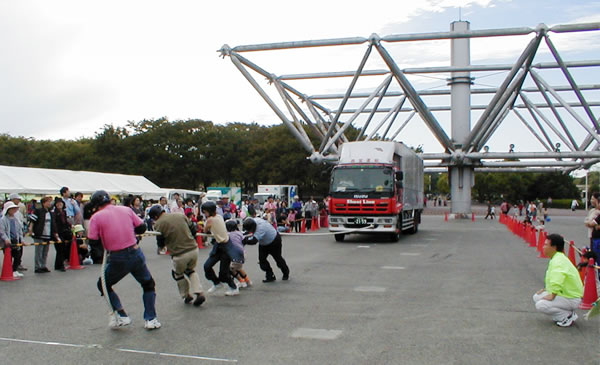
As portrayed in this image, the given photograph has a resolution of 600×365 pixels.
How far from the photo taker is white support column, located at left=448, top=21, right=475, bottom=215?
43562 millimetres

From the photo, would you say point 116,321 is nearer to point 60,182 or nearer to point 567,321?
point 567,321

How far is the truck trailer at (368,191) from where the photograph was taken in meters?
20.4

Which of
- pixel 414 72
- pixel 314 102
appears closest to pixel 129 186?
pixel 314 102

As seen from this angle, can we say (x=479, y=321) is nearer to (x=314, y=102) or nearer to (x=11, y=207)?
(x=11, y=207)

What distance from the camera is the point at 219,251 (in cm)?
965

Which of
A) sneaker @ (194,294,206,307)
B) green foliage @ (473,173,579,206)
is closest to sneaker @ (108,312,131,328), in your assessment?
sneaker @ (194,294,206,307)

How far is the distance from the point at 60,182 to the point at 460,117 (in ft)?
93.7

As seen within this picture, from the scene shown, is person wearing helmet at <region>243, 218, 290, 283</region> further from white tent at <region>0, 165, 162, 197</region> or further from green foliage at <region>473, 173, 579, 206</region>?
green foliage at <region>473, 173, 579, 206</region>

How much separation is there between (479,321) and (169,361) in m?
4.13

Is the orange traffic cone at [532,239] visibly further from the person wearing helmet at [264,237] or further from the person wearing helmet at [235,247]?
the person wearing helmet at [235,247]

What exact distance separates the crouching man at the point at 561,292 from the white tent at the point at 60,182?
27108 millimetres

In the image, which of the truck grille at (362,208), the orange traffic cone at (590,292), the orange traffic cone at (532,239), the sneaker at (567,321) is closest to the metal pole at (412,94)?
the truck grille at (362,208)

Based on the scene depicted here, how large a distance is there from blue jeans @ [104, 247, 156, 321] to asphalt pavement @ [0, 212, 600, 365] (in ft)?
1.19

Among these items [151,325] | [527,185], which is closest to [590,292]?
[151,325]
